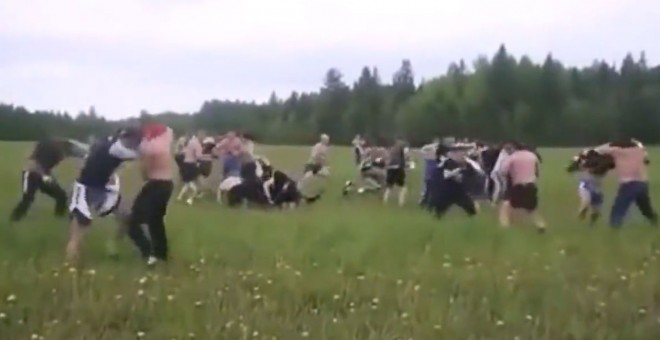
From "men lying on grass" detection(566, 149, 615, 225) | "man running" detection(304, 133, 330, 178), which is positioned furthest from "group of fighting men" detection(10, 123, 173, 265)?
"men lying on grass" detection(566, 149, 615, 225)

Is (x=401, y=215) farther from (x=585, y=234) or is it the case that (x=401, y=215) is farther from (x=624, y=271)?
(x=624, y=271)

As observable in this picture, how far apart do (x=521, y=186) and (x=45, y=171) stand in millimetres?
5188

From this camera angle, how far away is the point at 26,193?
35.9 ft

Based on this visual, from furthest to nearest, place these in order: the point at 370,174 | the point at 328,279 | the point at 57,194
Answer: the point at 370,174
the point at 57,194
the point at 328,279

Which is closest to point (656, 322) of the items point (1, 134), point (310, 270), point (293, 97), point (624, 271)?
point (624, 271)

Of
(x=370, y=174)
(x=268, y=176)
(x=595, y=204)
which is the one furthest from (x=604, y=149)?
(x=268, y=176)

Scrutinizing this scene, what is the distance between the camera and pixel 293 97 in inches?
440

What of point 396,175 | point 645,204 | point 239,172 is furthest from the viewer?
point 396,175

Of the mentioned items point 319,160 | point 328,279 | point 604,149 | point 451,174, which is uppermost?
point 604,149

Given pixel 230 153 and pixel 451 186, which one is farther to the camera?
pixel 451 186

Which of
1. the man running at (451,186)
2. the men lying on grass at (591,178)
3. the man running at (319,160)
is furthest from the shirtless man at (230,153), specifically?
the men lying on grass at (591,178)

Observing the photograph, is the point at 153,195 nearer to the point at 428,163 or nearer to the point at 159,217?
the point at 159,217

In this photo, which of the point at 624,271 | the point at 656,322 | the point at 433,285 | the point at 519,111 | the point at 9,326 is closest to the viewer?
the point at 9,326

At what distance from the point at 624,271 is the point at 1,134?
17.2ft
